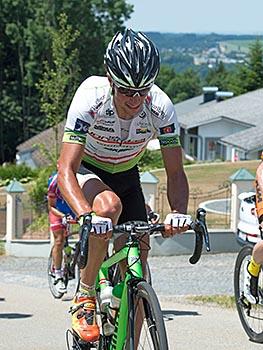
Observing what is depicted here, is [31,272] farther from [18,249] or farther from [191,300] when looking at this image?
[191,300]

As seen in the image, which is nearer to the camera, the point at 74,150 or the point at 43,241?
the point at 74,150

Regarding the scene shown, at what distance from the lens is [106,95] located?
551cm

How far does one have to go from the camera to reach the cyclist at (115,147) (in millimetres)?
5219

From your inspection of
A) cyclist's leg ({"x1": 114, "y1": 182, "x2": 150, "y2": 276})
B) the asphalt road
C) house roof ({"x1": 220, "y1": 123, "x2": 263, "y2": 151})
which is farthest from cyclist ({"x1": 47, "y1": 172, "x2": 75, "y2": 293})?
house roof ({"x1": 220, "y1": 123, "x2": 263, "y2": 151})

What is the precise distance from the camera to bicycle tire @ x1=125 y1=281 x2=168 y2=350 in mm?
4766

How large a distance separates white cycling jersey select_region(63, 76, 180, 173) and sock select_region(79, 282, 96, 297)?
2.35ft

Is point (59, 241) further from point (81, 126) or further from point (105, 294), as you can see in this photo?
point (81, 126)

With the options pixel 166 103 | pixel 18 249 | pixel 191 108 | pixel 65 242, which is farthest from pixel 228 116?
pixel 166 103

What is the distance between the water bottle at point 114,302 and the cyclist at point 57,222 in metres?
4.48

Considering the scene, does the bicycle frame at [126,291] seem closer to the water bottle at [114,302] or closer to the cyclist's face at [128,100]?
the water bottle at [114,302]

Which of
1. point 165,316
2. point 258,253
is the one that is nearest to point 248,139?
point 165,316

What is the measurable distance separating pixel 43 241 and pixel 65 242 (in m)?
6.01

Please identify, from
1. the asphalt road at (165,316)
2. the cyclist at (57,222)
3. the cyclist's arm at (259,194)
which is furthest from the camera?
the cyclist at (57,222)

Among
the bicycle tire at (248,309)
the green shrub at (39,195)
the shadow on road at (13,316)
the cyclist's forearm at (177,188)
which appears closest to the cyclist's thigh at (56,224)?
the shadow on road at (13,316)
